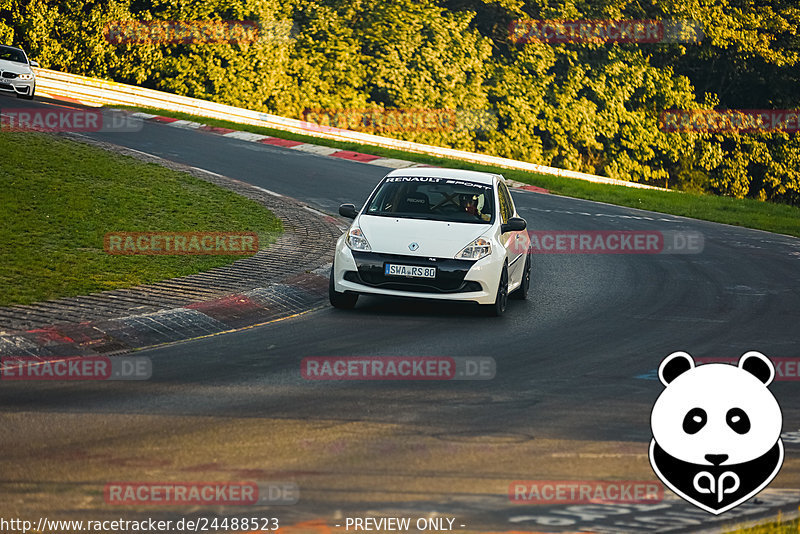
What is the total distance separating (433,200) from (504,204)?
1.03 meters

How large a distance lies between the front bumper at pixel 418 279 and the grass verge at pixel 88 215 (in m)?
2.40

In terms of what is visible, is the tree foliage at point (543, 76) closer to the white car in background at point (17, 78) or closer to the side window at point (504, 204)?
the white car in background at point (17, 78)

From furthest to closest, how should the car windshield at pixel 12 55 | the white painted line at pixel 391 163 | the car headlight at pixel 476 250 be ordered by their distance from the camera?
1. the car windshield at pixel 12 55
2. the white painted line at pixel 391 163
3. the car headlight at pixel 476 250

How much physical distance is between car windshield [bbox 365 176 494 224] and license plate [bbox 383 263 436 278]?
104 centimetres

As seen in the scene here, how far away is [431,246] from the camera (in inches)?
494

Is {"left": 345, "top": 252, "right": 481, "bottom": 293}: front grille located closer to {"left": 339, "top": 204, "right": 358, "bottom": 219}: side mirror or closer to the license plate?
the license plate

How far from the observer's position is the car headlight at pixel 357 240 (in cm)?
1260

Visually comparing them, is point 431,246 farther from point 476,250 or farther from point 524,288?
point 524,288

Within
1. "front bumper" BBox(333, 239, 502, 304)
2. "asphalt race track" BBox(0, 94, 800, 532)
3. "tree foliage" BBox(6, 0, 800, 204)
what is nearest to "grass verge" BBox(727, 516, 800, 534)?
"asphalt race track" BBox(0, 94, 800, 532)

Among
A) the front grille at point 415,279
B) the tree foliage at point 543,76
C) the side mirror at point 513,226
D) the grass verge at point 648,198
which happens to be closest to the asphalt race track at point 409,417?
the front grille at point 415,279

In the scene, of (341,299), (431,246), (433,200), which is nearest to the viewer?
(431,246)

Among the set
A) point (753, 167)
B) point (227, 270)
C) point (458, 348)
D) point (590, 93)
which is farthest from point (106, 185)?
point (753, 167)

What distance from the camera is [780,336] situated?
12.1 m

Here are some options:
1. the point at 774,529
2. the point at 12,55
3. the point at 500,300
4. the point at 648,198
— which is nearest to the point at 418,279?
the point at 500,300
